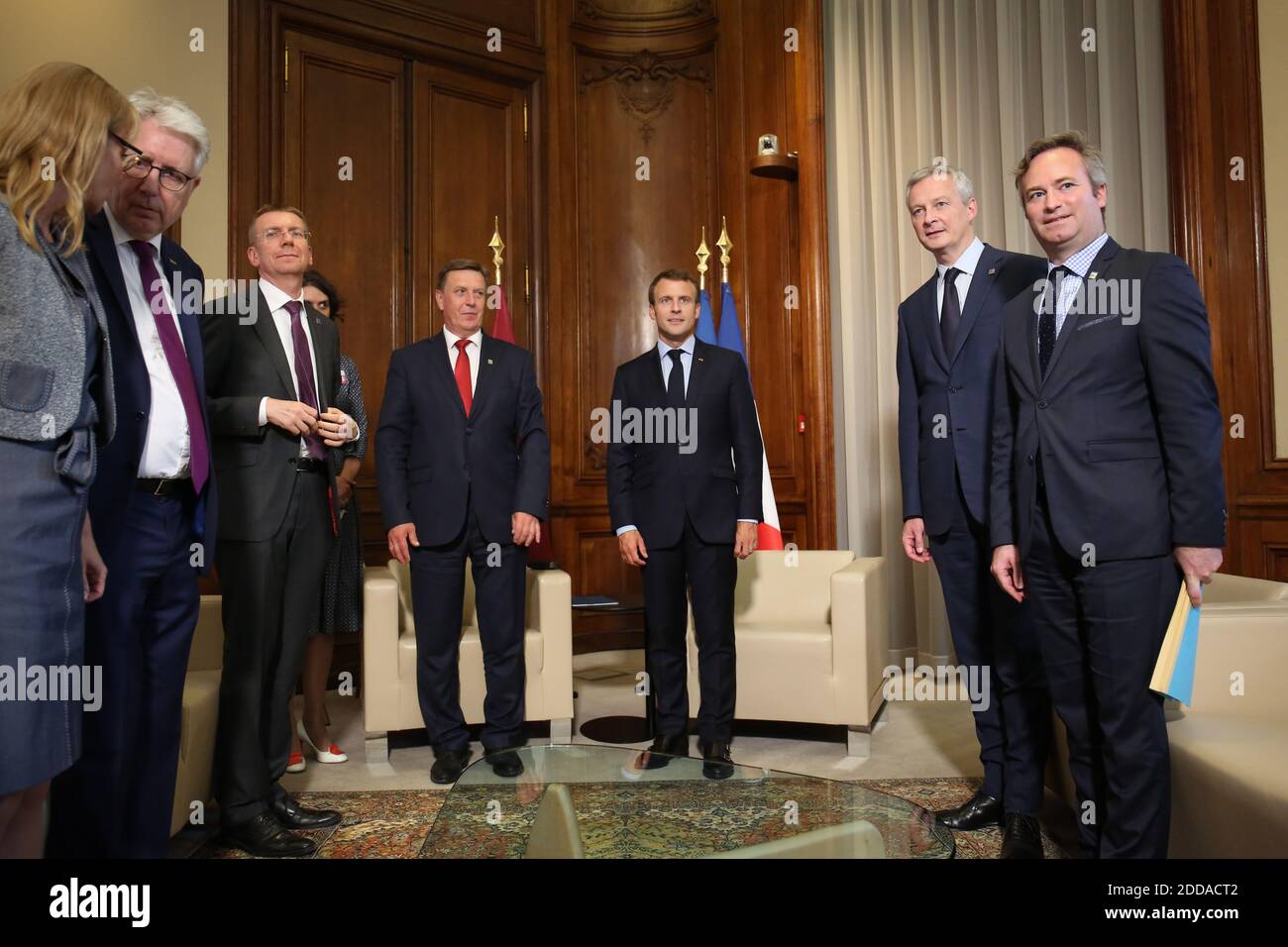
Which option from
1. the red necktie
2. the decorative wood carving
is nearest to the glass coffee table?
the red necktie

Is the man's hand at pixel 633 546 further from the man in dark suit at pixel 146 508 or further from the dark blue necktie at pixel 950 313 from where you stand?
the man in dark suit at pixel 146 508

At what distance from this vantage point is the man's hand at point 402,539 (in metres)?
2.98

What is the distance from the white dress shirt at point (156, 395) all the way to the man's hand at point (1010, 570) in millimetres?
1777

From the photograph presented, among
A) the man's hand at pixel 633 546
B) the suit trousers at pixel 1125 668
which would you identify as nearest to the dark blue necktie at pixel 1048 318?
the suit trousers at pixel 1125 668

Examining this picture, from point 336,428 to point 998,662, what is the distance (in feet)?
6.11

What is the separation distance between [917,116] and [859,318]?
1.03 m

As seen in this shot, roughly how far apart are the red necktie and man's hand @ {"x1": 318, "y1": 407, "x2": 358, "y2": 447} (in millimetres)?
633

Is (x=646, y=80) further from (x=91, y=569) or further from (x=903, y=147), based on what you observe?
(x=91, y=569)

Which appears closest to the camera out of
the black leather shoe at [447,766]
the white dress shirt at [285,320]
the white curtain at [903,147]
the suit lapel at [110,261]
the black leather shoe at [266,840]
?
the suit lapel at [110,261]

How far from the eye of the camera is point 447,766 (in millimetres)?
2916

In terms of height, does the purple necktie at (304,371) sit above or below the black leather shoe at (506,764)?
above

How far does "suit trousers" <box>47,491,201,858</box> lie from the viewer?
1.67 metres

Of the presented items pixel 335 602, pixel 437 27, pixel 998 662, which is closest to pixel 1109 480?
pixel 998 662

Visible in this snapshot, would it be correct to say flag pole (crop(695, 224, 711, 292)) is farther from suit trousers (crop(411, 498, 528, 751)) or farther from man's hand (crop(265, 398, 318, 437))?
man's hand (crop(265, 398, 318, 437))
